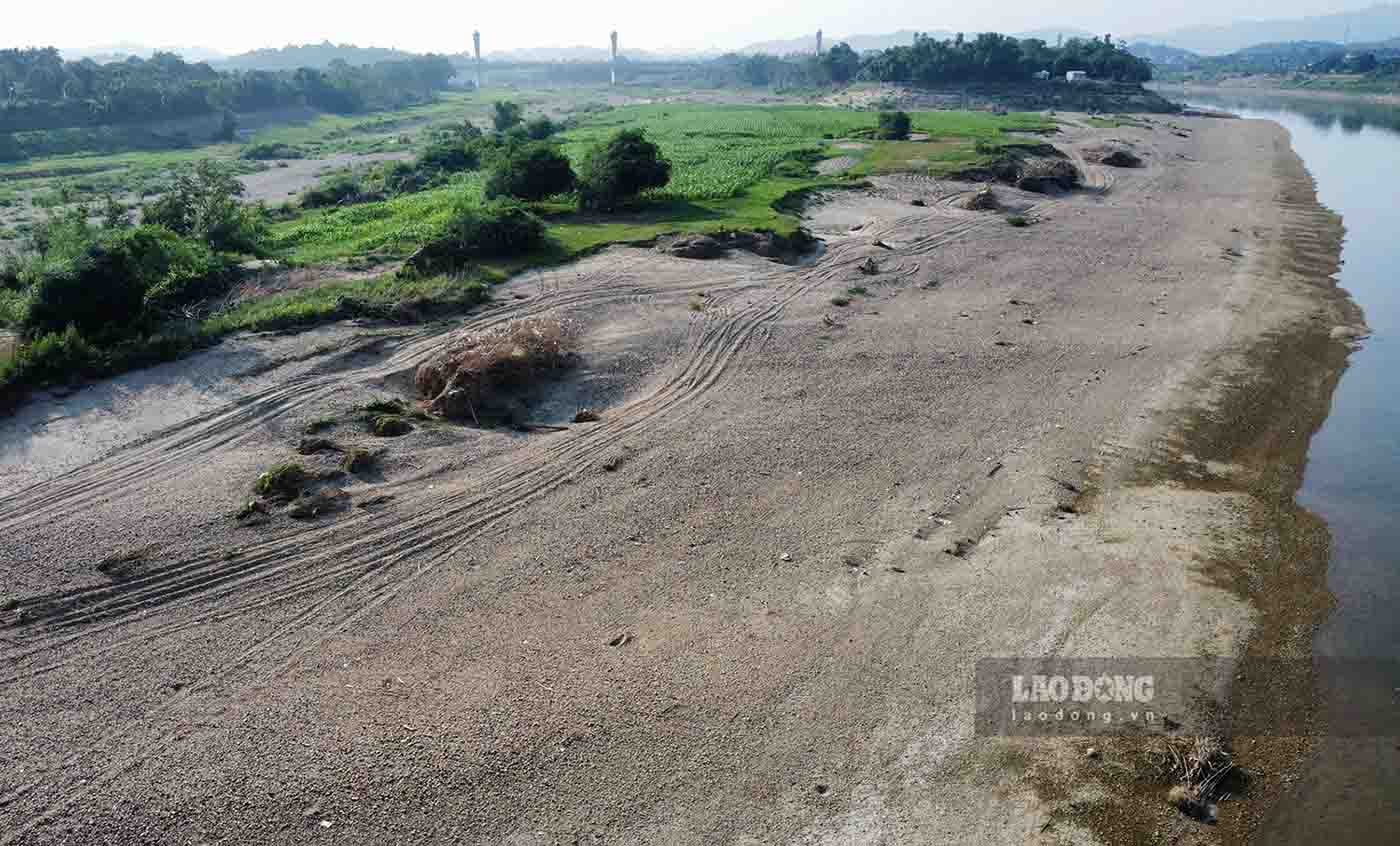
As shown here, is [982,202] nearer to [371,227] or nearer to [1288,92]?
[371,227]

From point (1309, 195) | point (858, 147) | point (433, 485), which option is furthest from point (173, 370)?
point (1309, 195)

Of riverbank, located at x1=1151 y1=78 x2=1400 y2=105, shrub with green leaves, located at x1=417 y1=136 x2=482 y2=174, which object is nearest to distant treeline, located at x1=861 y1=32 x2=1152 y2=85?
riverbank, located at x1=1151 y1=78 x2=1400 y2=105

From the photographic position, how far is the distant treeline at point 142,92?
90938 mm

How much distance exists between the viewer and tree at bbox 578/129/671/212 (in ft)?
132

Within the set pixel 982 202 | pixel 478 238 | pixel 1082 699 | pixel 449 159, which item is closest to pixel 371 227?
pixel 478 238

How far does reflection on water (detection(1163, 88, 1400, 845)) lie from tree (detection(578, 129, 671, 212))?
2879cm

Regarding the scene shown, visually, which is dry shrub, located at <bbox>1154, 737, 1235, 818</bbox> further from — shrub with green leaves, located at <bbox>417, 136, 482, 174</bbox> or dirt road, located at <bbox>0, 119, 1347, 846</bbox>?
shrub with green leaves, located at <bbox>417, 136, 482, 174</bbox>

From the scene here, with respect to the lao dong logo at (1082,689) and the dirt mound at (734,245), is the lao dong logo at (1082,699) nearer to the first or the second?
the lao dong logo at (1082,689)

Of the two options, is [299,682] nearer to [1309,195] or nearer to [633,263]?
[633,263]

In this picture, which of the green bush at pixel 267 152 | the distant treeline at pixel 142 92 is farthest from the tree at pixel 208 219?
the distant treeline at pixel 142 92

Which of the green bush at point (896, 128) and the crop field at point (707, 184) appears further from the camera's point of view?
the green bush at point (896, 128)

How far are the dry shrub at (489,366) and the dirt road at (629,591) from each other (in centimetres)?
92

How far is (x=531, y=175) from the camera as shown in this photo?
135 feet

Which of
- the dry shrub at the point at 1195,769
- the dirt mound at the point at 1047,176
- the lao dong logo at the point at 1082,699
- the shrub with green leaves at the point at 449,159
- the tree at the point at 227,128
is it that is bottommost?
the dry shrub at the point at 1195,769
